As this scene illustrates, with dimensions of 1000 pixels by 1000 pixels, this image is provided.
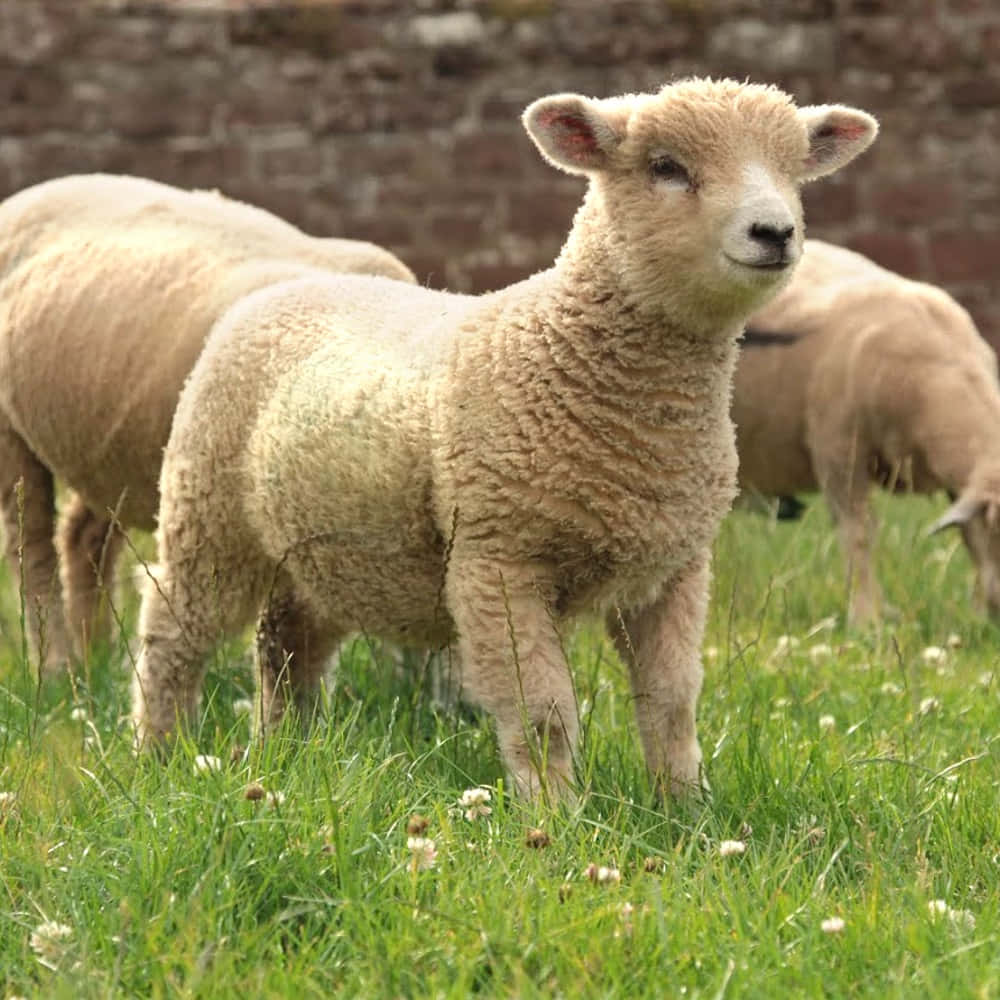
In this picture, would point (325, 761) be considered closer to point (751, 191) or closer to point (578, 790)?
point (578, 790)

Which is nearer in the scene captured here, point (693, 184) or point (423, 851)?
point (423, 851)

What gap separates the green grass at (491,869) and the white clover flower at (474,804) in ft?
0.08

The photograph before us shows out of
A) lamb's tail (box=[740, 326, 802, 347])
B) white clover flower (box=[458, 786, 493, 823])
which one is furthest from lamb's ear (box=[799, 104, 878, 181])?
lamb's tail (box=[740, 326, 802, 347])

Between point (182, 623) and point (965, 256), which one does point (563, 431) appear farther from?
point (965, 256)

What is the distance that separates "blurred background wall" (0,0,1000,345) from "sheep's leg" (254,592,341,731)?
572cm

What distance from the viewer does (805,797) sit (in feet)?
11.0

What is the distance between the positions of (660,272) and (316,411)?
2.36ft

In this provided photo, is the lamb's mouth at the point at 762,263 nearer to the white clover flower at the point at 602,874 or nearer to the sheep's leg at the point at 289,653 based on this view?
the white clover flower at the point at 602,874

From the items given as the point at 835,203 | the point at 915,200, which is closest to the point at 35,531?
the point at 835,203

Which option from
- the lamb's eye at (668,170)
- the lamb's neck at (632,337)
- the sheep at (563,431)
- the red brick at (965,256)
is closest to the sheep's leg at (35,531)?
the sheep at (563,431)

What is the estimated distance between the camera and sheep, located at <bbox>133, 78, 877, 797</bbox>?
321cm

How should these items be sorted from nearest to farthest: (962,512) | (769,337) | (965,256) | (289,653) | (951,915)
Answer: (951,915) → (289,653) → (962,512) → (769,337) → (965,256)

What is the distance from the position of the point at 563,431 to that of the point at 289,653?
1.01 meters

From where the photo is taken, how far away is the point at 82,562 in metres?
5.42
